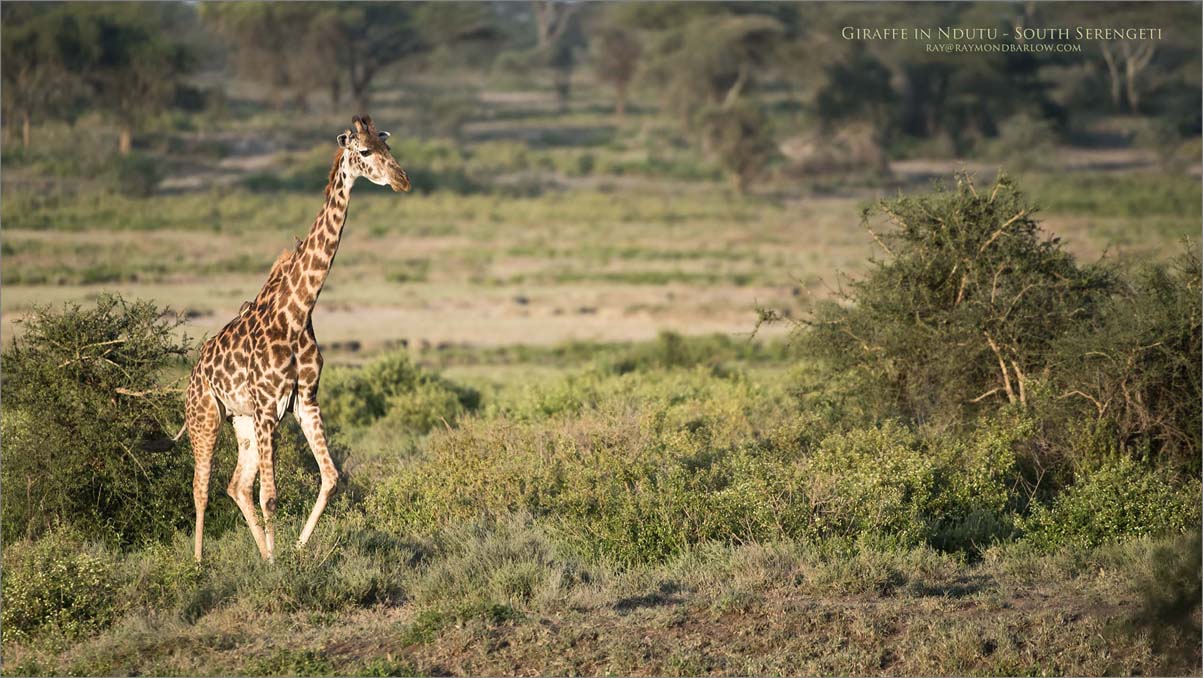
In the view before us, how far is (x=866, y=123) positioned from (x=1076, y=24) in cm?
1178

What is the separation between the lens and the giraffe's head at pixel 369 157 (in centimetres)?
789

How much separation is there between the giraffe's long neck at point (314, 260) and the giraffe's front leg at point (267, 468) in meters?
0.55

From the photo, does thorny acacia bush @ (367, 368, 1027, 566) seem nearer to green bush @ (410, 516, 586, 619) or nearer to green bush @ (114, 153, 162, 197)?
green bush @ (410, 516, 586, 619)

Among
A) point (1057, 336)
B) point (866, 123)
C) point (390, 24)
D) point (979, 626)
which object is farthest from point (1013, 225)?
point (390, 24)

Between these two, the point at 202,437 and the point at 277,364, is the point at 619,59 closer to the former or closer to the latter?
the point at 202,437

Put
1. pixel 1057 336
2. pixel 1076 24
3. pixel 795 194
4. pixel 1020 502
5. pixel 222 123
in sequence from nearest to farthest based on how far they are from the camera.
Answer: pixel 1020 502 → pixel 1057 336 → pixel 795 194 → pixel 222 123 → pixel 1076 24

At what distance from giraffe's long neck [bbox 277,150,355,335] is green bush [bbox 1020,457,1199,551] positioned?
Result: 489cm

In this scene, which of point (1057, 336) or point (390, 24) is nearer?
point (1057, 336)

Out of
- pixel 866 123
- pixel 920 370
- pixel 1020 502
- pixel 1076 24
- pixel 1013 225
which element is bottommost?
pixel 1020 502

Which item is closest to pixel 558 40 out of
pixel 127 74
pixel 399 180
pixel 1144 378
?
pixel 127 74

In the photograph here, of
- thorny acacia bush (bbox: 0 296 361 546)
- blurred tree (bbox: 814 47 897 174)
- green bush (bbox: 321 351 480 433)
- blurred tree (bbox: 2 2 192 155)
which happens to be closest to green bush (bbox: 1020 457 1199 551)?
thorny acacia bush (bbox: 0 296 361 546)

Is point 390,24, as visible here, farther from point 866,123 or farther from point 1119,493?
point 1119,493

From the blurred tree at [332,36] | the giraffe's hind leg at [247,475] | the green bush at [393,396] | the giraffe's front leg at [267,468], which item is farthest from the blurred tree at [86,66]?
the giraffe's front leg at [267,468]

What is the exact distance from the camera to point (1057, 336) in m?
11.9
